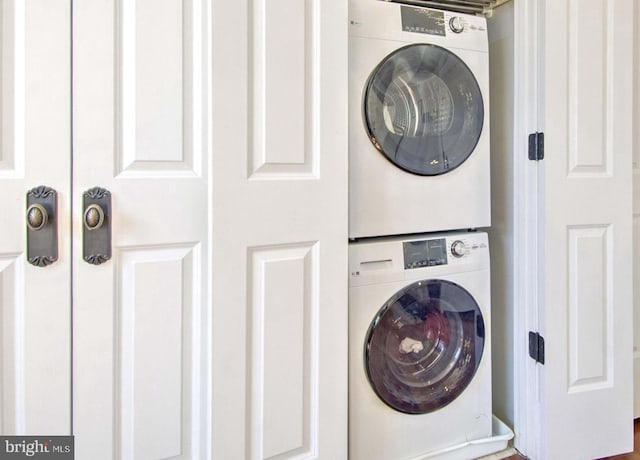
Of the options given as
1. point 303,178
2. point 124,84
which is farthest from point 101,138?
point 303,178

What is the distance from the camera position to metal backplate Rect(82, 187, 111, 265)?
0.92 meters

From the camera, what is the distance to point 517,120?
4.96ft

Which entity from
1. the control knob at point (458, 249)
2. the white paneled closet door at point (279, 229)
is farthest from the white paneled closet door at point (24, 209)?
the control knob at point (458, 249)

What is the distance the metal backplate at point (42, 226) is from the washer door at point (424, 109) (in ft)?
2.94

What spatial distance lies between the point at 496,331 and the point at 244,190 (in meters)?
1.24

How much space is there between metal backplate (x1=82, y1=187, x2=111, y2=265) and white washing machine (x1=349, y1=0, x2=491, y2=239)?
2.29 ft

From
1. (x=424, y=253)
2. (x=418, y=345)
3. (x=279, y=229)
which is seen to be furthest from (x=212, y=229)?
(x=418, y=345)

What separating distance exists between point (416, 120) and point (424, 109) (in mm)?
52

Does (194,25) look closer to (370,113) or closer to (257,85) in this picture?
(257,85)

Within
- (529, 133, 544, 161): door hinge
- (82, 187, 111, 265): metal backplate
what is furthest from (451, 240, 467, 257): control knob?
(82, 187, 111, 265): metal backplate

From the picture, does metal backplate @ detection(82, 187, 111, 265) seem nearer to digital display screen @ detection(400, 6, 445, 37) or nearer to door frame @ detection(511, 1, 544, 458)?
digital display screen @ detection(400, 6, 445, 37)

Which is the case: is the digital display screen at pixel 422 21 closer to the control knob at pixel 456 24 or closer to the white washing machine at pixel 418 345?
the control knob at pixel 456 24

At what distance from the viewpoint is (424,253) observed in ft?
4.57

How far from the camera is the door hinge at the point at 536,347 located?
1448 mm
